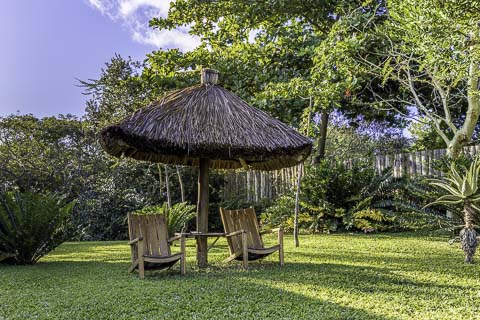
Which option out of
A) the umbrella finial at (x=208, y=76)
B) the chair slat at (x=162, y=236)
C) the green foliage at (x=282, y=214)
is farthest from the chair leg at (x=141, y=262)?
the green foliage at (x=282, y=214)

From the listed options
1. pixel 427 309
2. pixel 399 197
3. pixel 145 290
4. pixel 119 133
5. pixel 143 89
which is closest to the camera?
pixel 427 309

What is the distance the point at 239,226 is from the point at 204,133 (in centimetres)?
153

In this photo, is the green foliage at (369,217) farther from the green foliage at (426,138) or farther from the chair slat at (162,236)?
the green foliage at (426,138)

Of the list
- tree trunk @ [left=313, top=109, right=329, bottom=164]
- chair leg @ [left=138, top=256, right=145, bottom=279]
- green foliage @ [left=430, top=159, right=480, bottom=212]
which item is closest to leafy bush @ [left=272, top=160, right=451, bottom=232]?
tree trunk @ [left=313, top=109, right=329, bottom=164]

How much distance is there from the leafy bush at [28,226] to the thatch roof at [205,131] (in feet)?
5.04

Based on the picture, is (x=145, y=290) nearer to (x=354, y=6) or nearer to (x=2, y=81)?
(x=2, y=81)

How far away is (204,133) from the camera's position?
5227 millimetres

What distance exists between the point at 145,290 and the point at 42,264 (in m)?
2.96

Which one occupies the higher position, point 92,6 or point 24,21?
point 92,6

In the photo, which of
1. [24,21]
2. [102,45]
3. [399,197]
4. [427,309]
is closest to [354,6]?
[399,197]

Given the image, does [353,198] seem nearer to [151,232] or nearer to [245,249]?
[245,249]

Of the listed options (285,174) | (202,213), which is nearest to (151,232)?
(202,213)

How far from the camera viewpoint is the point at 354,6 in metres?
10.4

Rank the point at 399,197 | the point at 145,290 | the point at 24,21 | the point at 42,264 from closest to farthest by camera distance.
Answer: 1. the point at 145,290
2. the point at 42,264
3. the point at 24,21
4. the point at 399,197
